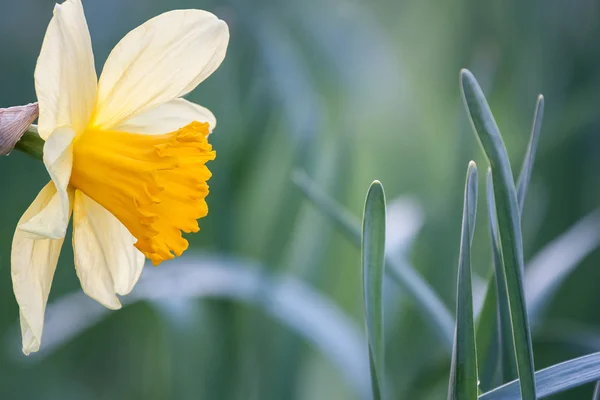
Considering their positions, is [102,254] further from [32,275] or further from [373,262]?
[373,262]

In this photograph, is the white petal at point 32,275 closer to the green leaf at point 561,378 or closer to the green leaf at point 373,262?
the green leaf at point 373,262

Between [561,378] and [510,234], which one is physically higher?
[510,234]

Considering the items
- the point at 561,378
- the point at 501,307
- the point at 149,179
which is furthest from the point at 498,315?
the point at 149,179

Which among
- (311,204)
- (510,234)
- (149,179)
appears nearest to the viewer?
(510,234)


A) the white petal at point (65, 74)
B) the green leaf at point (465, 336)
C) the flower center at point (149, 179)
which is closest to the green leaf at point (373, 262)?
the green leaf at point (465, 336)

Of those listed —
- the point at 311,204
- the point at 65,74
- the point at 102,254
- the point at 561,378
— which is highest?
the point at 65,74

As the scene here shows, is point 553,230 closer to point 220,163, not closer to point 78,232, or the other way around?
point 220,163
